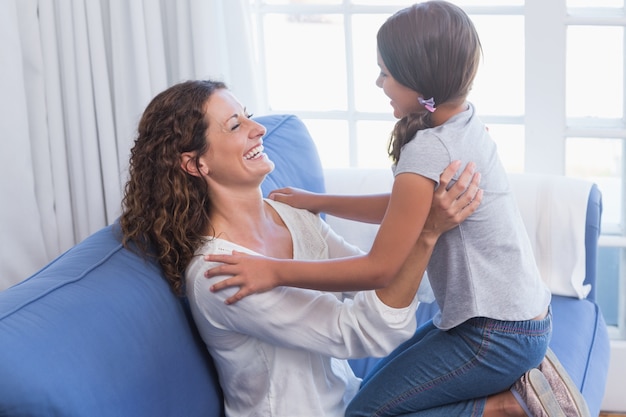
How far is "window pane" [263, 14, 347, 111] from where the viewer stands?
2904 millimetres

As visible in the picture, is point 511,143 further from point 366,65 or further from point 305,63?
point 305,63

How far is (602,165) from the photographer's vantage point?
2.86 m

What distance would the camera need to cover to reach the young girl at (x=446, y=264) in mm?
1617

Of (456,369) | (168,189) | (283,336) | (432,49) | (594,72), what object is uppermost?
(432,49)

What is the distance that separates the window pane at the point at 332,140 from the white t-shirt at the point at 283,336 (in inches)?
50.9

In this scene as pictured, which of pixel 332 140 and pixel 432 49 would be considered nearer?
pixel 432 49

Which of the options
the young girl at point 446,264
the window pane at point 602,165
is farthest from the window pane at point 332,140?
the young girl at point 446,264

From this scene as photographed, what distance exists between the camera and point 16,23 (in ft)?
7.78

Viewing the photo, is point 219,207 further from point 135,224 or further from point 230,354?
point 230,354

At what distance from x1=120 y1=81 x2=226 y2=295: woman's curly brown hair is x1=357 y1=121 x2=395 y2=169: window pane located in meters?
1.28

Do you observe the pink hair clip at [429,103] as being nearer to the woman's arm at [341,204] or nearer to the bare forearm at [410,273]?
the bare forearm at [410,273]

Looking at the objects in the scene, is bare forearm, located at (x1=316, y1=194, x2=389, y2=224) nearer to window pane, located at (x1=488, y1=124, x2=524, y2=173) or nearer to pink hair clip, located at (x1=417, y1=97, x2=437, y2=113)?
pink hair clip, located at (x1=417, y1=97, x2=437, y2=113)

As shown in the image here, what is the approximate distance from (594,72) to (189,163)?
154 centimetres

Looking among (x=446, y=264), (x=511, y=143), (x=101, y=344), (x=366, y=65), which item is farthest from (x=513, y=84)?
(x=101, y=344)
